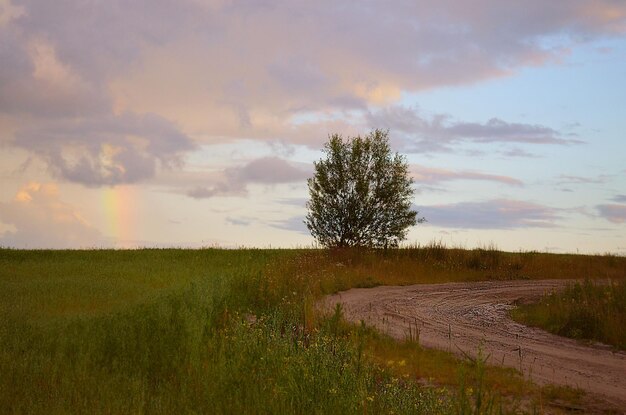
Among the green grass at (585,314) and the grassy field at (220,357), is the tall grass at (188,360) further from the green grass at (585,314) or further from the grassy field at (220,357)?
the green grass at (585,314)

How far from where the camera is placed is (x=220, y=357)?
10797mm

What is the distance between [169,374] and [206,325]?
2.66m

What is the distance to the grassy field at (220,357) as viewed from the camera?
8688mm

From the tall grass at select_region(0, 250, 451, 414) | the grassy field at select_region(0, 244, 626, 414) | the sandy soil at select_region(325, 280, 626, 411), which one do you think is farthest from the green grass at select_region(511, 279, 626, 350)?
the tall grass at select_region(0, 250, 451, 414)

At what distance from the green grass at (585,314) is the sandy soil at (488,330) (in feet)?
1.67

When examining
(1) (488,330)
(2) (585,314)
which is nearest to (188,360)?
(1) (488,330)

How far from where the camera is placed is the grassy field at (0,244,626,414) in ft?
28.5

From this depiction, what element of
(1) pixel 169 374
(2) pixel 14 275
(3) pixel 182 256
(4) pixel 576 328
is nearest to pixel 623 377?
(4) pixel 576 328

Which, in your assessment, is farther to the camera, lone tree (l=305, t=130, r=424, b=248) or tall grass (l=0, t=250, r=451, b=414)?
lone tree (l=305, t=130, r=424, b=248)

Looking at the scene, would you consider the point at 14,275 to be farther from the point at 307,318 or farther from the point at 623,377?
the point at 623,377

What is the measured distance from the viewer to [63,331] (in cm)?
1491

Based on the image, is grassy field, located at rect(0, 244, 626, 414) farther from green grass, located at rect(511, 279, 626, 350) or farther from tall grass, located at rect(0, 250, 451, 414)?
green grass, located at rect(511, 279, 626, 350)

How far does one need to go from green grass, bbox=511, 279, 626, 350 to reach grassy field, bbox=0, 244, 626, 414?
531 cm

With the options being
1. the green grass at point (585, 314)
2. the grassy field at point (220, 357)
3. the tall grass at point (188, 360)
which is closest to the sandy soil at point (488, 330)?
the green grass at point (585, 314)
